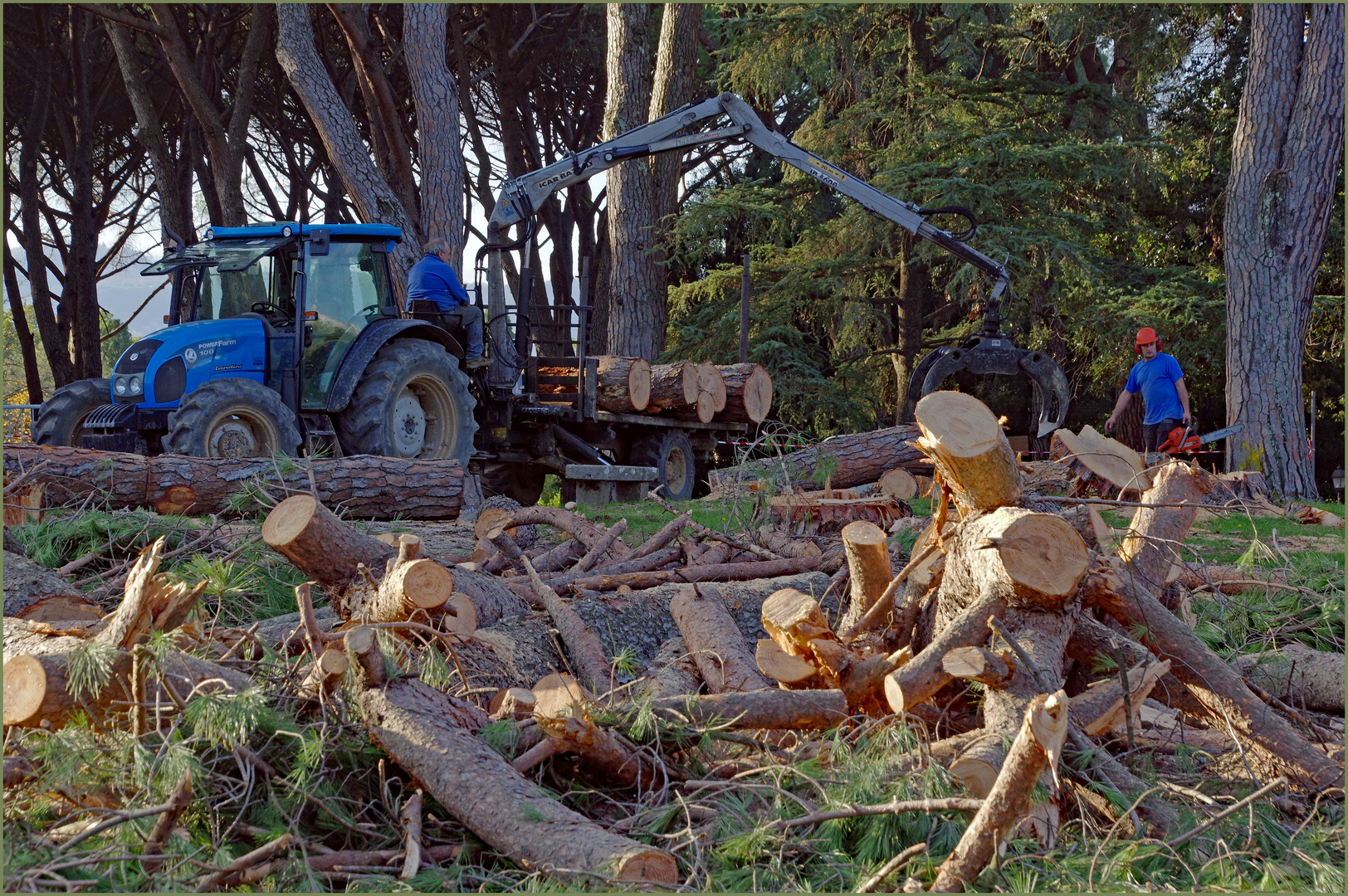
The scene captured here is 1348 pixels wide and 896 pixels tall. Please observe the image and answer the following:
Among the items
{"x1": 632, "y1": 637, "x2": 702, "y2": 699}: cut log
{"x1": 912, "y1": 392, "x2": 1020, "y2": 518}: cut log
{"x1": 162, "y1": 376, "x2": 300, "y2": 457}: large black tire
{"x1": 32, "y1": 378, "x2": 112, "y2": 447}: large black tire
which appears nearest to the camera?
{"x1": 912, "y1": 392, "x2": 1020, "y2": 518}: cut log

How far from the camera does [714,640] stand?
4.80 m

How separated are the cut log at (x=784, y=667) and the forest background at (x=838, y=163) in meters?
10.9

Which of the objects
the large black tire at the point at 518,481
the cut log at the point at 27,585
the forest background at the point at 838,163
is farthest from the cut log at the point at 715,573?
the forest background at the point at 838,163

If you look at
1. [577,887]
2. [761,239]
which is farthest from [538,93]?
[577,887]

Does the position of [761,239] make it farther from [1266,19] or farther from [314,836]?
[314,836]

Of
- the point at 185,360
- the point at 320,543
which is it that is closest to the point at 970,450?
the point at 320,543

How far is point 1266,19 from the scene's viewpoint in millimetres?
12773

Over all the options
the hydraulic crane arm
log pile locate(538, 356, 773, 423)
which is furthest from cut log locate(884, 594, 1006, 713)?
log pile locate(538, 356, 773, 423)

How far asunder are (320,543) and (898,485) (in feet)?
21.7

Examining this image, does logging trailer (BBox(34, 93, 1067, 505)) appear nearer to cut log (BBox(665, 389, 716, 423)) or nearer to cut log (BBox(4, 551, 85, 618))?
cut log (BBox(665, 389, 716, 423))

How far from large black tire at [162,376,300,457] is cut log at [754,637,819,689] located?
208 inches

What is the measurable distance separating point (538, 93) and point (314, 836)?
23.8 metres

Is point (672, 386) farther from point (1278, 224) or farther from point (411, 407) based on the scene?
point (1278, 224)

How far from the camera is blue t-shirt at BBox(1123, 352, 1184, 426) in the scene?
1120cm
